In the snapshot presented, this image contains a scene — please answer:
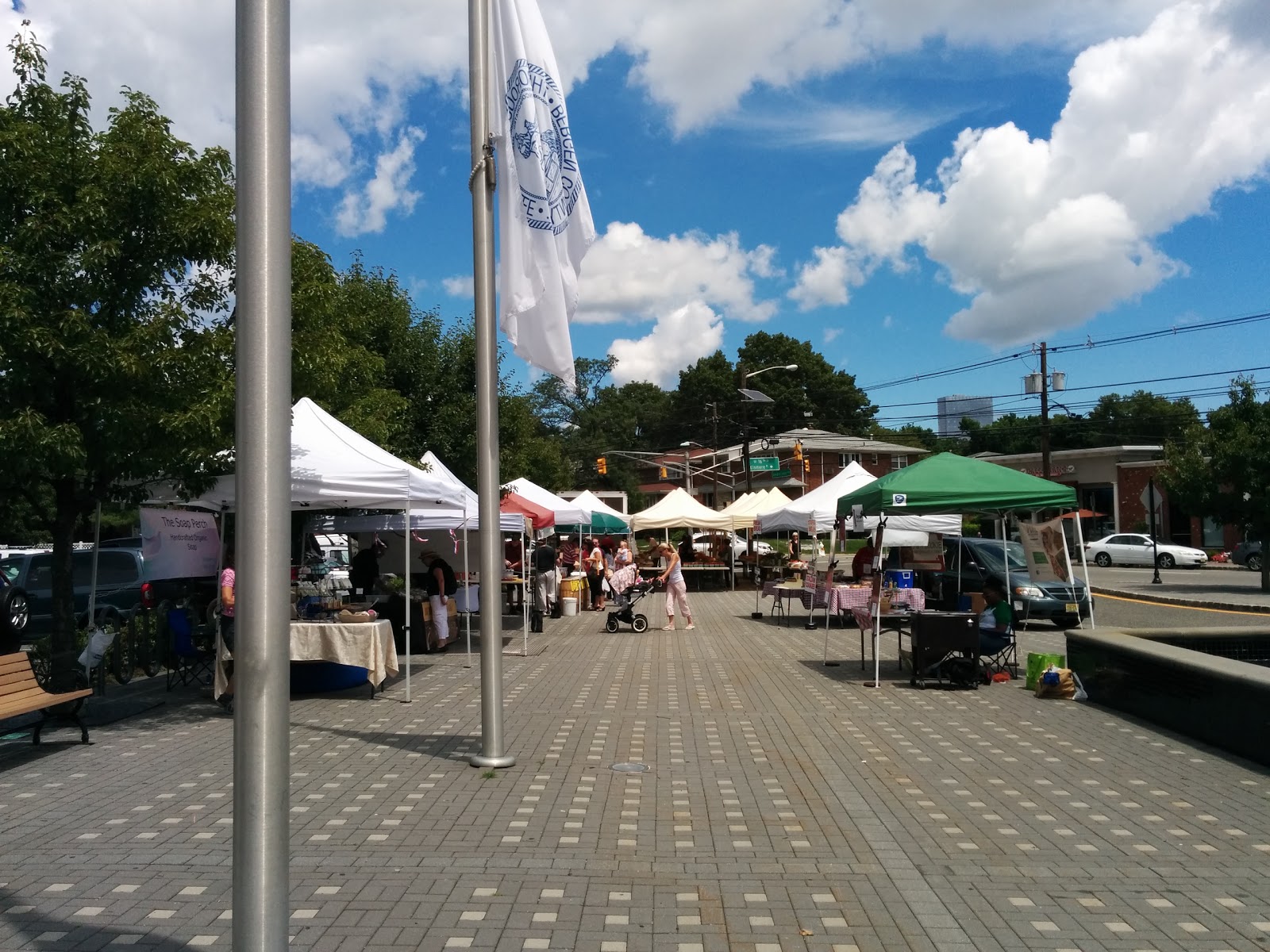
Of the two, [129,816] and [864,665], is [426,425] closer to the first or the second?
[864,665]

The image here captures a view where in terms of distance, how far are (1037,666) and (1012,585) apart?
30.9ft

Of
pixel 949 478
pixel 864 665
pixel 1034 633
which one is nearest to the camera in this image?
pixel 949 478

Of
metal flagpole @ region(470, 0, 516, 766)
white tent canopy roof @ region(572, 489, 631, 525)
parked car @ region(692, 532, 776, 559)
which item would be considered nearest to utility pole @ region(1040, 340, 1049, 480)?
parked car @ region(692, 532, 776, 559)

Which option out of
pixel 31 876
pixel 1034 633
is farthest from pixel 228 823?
pixel 1034 633

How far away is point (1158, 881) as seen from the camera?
559 cm

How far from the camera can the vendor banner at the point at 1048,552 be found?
14.4 metres

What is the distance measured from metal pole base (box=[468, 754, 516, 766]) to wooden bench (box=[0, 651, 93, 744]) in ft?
11.3

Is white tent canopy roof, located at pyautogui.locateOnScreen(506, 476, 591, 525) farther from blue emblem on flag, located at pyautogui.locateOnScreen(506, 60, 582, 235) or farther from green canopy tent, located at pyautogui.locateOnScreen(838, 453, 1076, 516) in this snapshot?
blue emblem on flag, located at pyautogui.locateOnScreen(506, 60, 582, 235)

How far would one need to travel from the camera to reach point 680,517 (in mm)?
33031

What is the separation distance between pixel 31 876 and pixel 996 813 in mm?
5640

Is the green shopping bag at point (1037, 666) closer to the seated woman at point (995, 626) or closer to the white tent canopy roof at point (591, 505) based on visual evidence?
the seated woman at point (995, 626)

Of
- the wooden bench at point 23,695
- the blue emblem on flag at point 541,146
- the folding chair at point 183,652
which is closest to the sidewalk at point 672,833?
the wooden bench at point 23,695

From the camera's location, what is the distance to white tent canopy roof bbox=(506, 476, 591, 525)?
26092mm

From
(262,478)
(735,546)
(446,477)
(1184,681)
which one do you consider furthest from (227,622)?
(735,546)
